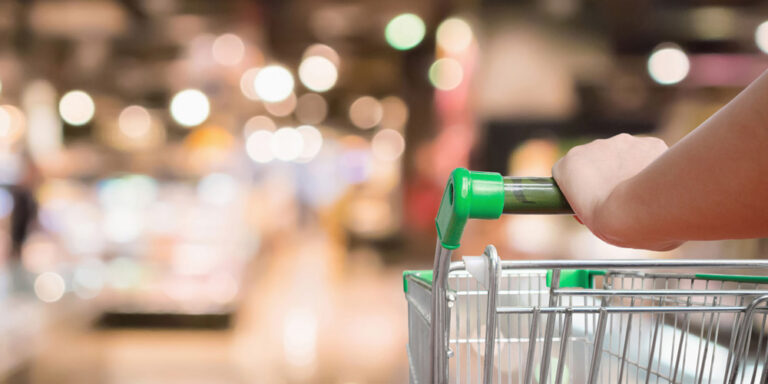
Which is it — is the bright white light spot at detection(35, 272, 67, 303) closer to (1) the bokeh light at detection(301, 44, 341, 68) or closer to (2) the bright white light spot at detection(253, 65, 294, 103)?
(2) the bright white light spot at detection(253, 65, 294, 103)

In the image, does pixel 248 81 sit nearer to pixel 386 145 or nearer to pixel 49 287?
pixel 49 287

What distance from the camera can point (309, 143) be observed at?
17.2 m

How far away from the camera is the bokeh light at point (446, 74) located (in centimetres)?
711

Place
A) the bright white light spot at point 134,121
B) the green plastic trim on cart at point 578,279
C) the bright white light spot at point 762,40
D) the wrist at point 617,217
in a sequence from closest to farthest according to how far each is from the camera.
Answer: the wrist at point 617,217 → the green plastic trim on cart at point 578,279 → the bright white light spot at point 762,40 → the bright white light spot at point 134,121

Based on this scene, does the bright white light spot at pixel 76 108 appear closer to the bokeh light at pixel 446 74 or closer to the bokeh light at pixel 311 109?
the bokeh light at pixel 446 74

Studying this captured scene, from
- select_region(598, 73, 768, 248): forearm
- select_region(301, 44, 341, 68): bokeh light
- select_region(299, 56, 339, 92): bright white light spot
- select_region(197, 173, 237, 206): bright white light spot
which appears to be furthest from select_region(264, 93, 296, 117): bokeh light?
select_region(598, 73, 768, 248): forearm

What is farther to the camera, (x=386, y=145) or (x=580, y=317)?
(x=386, y=145)

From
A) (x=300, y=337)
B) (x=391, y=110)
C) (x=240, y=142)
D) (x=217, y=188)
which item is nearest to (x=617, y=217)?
(x=300, y=337)

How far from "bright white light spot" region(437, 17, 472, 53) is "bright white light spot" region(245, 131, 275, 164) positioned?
335 inches

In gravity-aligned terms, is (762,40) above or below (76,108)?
above

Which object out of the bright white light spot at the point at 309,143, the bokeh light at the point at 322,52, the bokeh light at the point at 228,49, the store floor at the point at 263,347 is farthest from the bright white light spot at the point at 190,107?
the bright white light spot at the point at 309,143

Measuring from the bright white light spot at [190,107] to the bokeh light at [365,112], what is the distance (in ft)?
20.6

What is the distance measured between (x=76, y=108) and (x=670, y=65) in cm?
646

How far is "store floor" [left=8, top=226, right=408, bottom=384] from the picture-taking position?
3.86 meters
